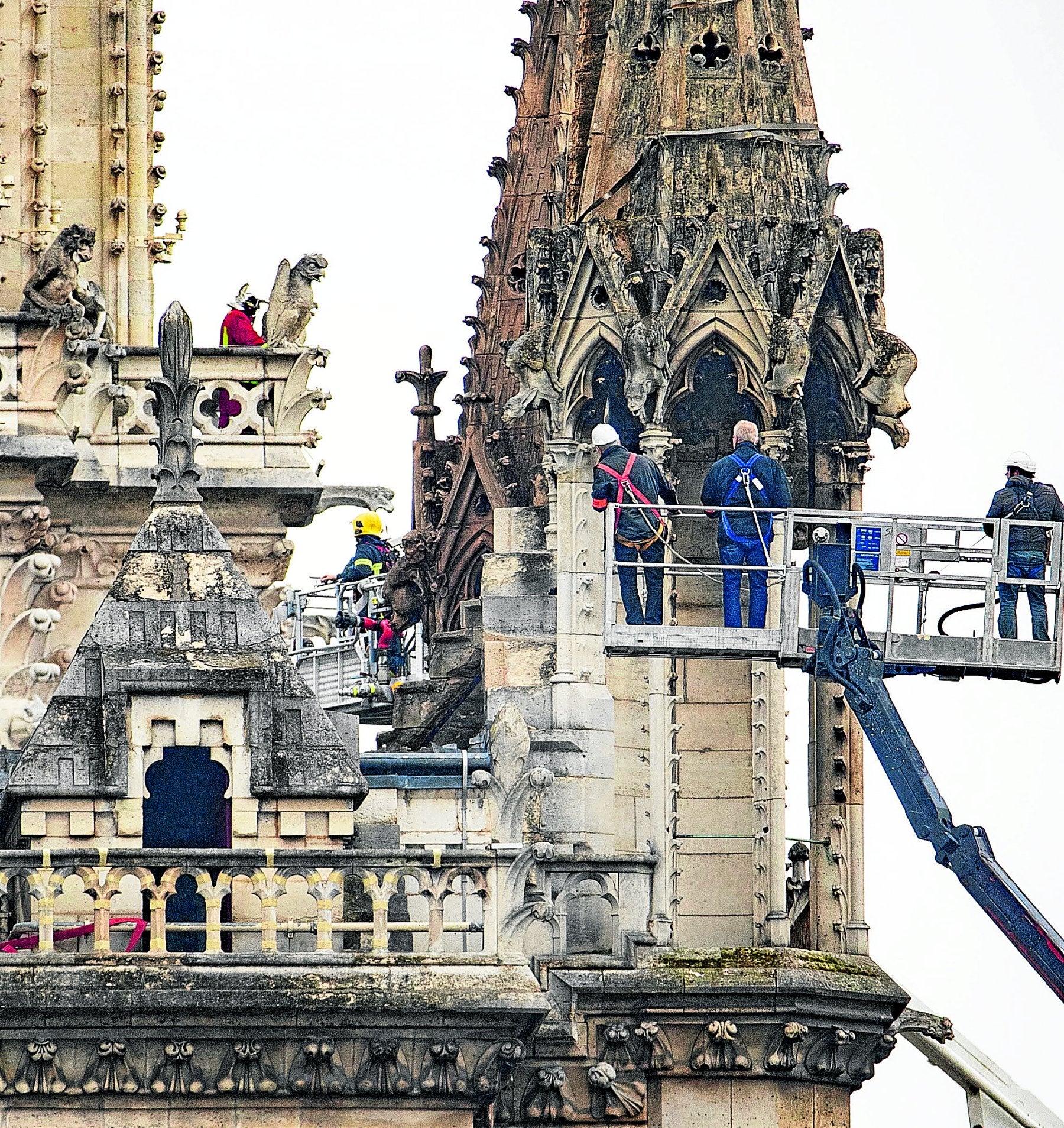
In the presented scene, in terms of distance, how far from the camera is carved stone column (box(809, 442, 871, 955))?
58.6 m

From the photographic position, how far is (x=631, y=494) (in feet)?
186

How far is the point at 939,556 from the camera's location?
56156 mm

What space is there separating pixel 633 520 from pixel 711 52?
5.22m

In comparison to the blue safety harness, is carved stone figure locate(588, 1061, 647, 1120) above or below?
below

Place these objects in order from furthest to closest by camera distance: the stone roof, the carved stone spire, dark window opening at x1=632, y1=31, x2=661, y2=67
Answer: dark window opening at x1=632, y1=31, x2=661, y2=67 < the carved stone spire < the stone roof

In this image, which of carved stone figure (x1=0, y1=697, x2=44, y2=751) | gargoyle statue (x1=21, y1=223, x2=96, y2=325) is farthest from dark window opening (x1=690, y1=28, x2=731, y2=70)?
carved stone figure (x1=0, y1=697, x2=44, y2=751)

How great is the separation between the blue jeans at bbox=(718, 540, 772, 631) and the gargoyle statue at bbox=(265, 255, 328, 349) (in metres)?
9.48

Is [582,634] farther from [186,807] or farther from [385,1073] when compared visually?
[385,1073]

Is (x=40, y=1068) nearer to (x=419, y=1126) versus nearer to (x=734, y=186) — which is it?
(x=419, y=1126)

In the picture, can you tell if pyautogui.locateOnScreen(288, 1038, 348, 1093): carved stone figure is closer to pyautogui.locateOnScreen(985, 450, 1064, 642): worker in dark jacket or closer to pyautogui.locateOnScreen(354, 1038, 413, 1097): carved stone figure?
pyautogui.locateOnScreen(354, 1038, 413, 1097): carved stone figure

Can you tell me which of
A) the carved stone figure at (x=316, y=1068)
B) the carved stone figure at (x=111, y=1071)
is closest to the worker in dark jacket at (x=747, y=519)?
the carved stone figure at (x=316, y=1068)

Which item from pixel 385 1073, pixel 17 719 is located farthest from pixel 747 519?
pixel 17 719

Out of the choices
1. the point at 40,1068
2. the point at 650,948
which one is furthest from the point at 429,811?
the point at 40,1068

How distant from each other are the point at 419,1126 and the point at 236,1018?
1824 mm
